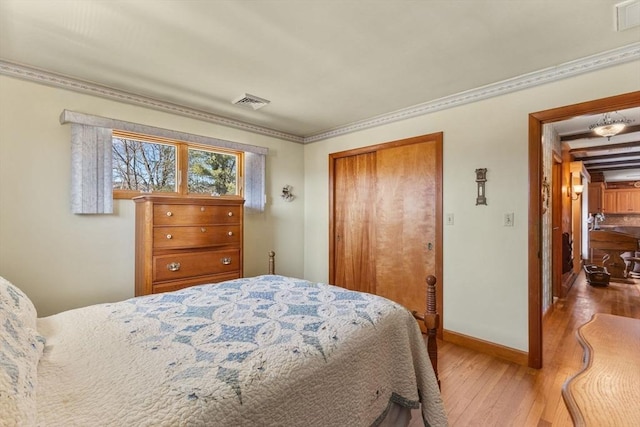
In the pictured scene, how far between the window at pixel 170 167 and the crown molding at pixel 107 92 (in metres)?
0.30

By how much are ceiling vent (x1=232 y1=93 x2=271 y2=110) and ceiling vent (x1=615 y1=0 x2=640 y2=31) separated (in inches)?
101

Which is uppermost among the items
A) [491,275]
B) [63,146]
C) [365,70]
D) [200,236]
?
[365,70]

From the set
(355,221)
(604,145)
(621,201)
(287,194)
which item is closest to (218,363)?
(355,221)

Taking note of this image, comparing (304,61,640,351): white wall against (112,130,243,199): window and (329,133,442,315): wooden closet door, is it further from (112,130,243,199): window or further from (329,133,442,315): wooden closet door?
(112,130,243,199): window

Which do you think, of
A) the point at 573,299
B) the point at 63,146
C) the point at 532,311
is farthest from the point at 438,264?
the point at 63,146

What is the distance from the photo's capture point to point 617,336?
3.51 feet

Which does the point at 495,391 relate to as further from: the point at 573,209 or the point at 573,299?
the point at 573,209

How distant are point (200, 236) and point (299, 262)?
1785 mm

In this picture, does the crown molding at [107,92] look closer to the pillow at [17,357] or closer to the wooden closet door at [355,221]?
the wooden closet door at [355,221]

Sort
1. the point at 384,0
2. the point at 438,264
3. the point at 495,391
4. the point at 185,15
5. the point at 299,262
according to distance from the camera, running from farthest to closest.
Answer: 1. the point at 299,262
2. the point at 438,264
3. the point at 495,391
4. the point at 185,15
5. the point at 384,0

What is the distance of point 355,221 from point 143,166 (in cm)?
243

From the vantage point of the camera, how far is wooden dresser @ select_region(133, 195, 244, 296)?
252cm

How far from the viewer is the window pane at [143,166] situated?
282 centimetres

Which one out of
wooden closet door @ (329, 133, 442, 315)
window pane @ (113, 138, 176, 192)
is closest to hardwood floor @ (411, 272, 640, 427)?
wooden closet door @ (329, 133, 442, 315)
